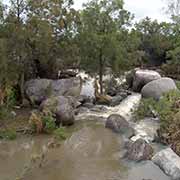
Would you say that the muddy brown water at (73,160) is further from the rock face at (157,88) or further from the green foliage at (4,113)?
the rock face at (157,88)

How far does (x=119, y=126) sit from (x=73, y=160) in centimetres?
344

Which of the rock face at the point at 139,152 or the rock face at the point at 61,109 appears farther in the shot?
the rock face at the point at 61,109

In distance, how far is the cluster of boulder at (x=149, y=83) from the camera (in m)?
16.8

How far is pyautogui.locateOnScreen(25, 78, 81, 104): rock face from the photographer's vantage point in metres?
17.4

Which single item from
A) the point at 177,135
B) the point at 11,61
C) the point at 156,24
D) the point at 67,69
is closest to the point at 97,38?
the point at 67,69

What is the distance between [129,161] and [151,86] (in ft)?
25.6

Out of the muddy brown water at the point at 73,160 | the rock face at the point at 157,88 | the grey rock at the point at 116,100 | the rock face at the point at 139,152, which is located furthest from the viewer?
the grey rock at the point at 116,100

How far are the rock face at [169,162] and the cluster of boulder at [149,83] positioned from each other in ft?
20.7

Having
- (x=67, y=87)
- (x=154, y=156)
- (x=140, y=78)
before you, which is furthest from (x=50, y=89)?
(x=154, y=156)

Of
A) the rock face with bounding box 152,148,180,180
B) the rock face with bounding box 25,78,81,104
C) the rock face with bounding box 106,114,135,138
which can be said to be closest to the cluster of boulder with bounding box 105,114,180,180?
the rock face with bounding box 152,148,180,180

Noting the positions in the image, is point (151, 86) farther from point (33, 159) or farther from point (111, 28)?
point (33, 159)

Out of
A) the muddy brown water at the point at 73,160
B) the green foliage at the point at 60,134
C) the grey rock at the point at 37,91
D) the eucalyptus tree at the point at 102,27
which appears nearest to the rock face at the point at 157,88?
the eucalyptus tree at the point at 102,27

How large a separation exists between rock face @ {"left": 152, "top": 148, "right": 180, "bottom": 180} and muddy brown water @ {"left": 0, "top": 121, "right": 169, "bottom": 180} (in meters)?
0.18

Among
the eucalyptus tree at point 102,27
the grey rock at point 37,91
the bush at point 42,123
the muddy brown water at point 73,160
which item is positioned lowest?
the muddy brown water at point 73,160
